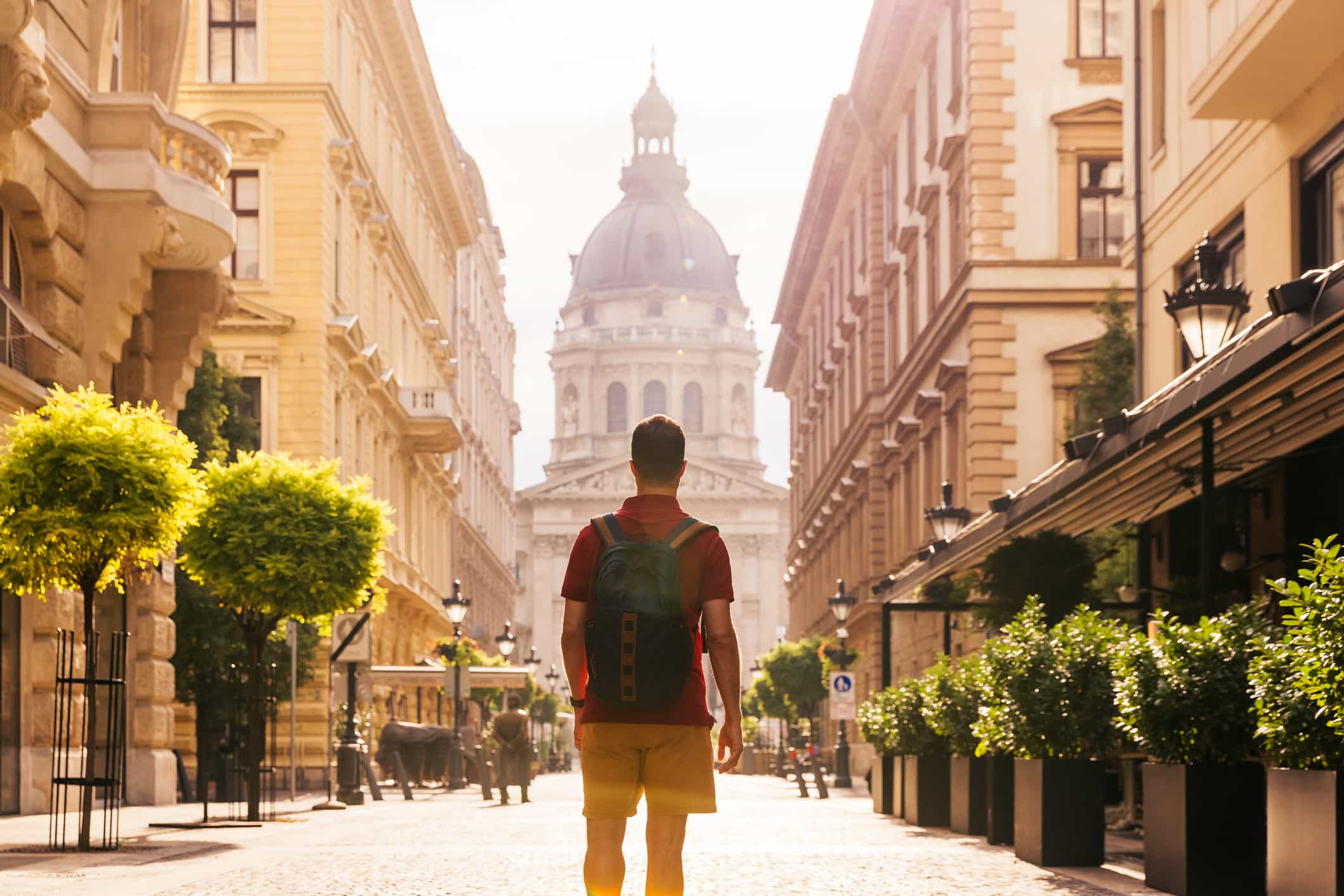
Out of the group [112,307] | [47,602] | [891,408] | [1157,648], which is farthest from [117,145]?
[891,408]

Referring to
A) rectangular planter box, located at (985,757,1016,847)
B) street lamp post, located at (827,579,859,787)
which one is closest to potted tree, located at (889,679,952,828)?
rectangular planter box, located at (985,757,1016,847)

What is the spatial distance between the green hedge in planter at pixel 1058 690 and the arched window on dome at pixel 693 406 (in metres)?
154

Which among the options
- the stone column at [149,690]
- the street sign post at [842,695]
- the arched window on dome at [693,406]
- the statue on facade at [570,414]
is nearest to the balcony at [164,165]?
the stone column at [149,690]

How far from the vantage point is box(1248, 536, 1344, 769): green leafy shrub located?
9.06m

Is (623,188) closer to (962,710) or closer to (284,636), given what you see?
(284,636)

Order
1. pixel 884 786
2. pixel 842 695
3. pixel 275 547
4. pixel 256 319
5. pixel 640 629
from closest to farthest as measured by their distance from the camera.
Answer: pixel 640 629 → pixel 275 547 → pixel 884 786 → pixel 842 695 → pixel 256 319

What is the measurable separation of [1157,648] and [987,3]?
26674mm

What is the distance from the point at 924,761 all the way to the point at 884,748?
1.89m

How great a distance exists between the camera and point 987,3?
1462 inches

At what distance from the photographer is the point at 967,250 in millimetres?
37625

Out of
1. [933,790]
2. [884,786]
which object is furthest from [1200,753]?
[884,786]

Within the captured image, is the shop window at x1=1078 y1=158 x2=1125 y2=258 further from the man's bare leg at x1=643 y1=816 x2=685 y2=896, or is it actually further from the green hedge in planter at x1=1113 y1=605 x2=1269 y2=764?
the man's bare leg at x1=643 y1=816 x2=685 y2=896

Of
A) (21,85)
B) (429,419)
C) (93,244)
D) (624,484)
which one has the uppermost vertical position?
(624,484)

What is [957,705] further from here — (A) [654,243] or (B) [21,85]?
(A) [654,243]
